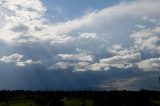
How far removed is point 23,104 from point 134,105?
5884 cm

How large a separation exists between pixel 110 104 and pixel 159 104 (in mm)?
30208

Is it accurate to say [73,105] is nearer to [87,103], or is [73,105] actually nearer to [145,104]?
[87,103]

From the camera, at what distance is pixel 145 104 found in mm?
172250

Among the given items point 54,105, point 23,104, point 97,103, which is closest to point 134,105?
point 97,103

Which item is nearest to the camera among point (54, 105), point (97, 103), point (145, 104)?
point (54, 105)

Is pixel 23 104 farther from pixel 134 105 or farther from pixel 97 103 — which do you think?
pixel 134 105

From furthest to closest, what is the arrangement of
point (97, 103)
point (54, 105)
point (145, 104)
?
point (97, 103) → point (145, 104) → point (54, 105)

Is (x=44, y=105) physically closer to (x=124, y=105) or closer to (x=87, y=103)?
(x=87, y=103)

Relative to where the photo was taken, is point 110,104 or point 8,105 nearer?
point 110,104

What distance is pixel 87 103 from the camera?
199 meters

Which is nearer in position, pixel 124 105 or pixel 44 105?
pixel 124 105

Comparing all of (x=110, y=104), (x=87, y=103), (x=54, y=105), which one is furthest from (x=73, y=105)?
(x=54, y=105)

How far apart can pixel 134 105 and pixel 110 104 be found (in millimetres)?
11570

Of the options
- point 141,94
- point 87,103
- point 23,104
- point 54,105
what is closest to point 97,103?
point 87,103
